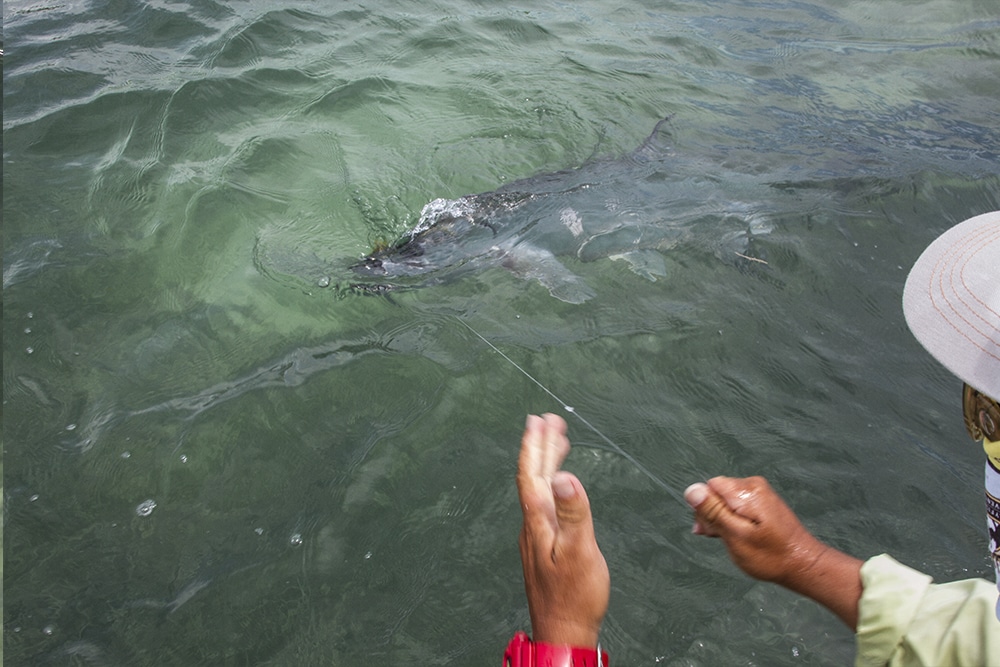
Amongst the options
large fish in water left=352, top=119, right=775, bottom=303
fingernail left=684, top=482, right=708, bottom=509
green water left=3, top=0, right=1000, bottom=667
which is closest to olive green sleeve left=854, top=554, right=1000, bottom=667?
fingernail left=684, top=482, right=708, bottom=509

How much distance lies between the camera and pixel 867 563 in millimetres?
2049

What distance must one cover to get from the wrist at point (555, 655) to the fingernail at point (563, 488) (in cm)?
34

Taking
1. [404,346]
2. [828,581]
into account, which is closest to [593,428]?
[404,346]

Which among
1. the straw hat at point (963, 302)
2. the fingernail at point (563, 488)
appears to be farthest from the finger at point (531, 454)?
the straw hat at point (963, 302)

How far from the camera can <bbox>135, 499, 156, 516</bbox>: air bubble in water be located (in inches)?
132

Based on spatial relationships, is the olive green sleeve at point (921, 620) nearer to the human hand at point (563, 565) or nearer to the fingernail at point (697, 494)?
the fingernail at point (697, 494)

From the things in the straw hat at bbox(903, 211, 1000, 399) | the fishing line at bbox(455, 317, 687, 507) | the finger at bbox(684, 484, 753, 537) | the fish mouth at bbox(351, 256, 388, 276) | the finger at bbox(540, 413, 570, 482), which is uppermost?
the straw hat at bbox(903, 211, 1000, 399)

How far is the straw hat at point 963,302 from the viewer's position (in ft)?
5.07

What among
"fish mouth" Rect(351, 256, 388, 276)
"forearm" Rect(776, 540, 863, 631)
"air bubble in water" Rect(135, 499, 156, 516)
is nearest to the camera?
"forearm" Rect(776, 540, 863, 631)

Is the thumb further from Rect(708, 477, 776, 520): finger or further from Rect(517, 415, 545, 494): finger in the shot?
Rect(708, 477, 776, 520): finger

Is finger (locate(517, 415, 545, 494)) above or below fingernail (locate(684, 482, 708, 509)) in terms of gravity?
above

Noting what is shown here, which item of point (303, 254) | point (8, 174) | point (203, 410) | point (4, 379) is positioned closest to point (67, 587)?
point (203, 410)

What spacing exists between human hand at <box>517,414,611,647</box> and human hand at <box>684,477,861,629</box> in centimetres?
40

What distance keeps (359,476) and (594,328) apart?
67.1 inches
